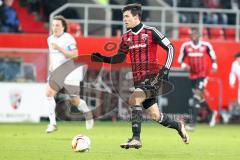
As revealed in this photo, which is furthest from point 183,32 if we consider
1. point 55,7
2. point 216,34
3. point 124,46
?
point 124,46

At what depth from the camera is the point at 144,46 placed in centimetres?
1362

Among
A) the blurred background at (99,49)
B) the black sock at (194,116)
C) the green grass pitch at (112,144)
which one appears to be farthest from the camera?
the blurred background at (99,49)

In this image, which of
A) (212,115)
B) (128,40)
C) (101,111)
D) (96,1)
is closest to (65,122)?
(101,111)

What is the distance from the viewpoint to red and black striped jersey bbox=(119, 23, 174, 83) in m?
13.6

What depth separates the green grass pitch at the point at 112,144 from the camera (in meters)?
12.3

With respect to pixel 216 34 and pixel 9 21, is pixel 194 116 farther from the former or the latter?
pixel 9 21

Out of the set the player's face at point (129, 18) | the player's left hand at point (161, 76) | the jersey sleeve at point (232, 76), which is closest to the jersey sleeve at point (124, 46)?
the player's face at point (129, 18)

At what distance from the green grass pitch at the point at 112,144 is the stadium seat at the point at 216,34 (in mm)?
6364

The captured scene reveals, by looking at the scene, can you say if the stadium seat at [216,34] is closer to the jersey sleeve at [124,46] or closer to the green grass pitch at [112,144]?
the green grass pitch at [112,144]

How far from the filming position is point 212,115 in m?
25.0

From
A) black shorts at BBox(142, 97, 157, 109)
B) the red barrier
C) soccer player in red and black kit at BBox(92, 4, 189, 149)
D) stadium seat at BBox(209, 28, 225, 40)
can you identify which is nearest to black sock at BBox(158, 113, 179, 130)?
soccer player in red and black kit at BBox(92, 4, 189, 149)

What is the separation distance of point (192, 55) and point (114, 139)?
656 cm

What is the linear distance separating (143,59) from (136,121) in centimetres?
118

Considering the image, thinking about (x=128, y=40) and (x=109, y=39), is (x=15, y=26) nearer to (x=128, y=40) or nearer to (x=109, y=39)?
(x=109, y=39)
